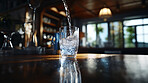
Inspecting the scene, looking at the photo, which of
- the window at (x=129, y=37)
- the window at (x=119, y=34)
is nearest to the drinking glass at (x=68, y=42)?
the window at (x=119, y=34)


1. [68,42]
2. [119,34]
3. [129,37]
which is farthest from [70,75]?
[119,34]

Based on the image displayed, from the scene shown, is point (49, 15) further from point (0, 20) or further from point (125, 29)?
point (125, 29)

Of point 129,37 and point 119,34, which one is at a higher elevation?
point 119,34

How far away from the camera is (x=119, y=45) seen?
19.3 feet

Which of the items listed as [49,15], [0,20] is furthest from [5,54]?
[49,15]

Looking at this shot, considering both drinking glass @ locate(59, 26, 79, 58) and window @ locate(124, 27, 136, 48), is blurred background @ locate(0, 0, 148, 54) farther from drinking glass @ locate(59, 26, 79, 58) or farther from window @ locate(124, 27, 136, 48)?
drinking glass @ locate(59, 26, 79, 58)

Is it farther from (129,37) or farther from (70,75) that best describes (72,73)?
(129,37)

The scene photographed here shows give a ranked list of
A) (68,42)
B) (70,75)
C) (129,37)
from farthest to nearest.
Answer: (129,37) < (68,42) < (70,75)

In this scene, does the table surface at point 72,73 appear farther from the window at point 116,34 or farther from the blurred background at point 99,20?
the window at point 116,34

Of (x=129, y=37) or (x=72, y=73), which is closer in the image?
(x=72, y=73)

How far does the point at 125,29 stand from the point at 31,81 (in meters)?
6.29

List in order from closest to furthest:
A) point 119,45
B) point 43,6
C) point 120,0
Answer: point 43,6 → point 120,0 → point 119,45

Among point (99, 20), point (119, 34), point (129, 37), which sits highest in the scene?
point (99, 20)

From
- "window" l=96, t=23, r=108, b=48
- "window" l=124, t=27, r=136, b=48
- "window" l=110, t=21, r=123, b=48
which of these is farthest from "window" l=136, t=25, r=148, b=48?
"window" l=96, t=23, r=108, b=48
